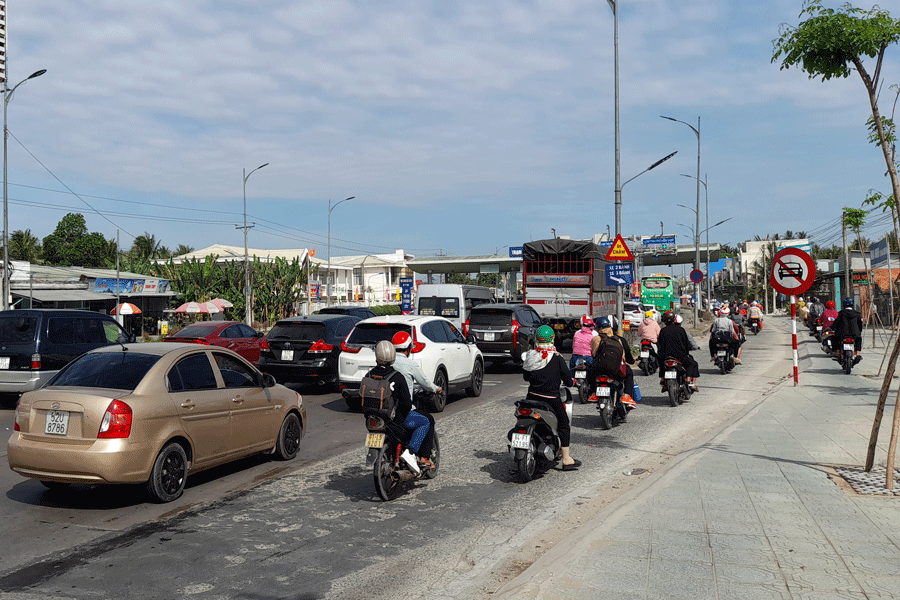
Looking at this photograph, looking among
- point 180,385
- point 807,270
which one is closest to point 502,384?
point 807,270

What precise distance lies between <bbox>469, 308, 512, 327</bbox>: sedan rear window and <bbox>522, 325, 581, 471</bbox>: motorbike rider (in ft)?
36.8

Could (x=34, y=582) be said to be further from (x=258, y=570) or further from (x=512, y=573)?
(x=512, y=573)

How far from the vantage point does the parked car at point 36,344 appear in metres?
13.5

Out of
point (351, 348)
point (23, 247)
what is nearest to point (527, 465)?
point (351, 348)

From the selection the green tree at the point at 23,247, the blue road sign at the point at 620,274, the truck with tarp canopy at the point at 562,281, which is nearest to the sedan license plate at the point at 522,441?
the blue road sign at the point at 620,274

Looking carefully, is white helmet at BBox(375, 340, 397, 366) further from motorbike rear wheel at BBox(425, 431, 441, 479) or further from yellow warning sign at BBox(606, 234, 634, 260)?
yellow warning sign at BBox(606, 234, 634, 260)

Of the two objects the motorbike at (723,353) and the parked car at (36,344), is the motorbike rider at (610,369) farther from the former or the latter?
the parked car at (36,344)

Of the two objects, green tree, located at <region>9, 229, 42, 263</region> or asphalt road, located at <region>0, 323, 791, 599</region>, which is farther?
green tree, located at <region>9, 229, 42, 263</region>

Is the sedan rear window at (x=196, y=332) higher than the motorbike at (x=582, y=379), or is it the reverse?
the sedan rear window at (x=196, y=332)

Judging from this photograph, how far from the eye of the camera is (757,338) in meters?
32.7

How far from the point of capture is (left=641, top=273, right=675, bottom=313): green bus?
175 feet

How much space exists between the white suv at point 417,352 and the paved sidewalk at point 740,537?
5687mm

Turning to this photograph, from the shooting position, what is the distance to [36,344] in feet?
44.5

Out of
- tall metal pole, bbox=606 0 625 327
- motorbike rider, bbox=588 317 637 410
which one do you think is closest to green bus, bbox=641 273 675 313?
tall metal pole, bbox=606 0 625 327
